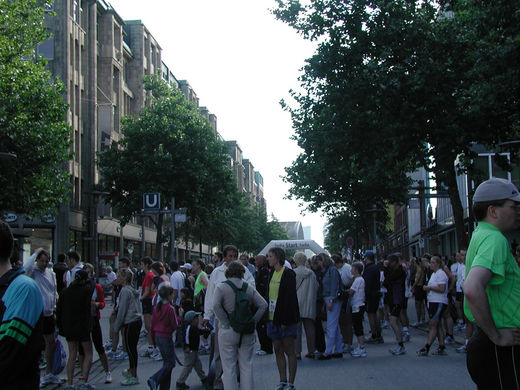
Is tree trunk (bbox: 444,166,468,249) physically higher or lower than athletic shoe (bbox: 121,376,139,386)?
higher

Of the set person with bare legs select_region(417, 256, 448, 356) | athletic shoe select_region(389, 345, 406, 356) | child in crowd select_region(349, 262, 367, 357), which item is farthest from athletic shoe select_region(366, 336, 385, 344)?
person with bare legs select_region(417, 256, 448, 356)

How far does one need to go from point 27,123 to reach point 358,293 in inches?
659

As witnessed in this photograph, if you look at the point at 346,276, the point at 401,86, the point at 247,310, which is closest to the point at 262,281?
the point at 346,276

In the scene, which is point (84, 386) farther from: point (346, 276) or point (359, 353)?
point (346, 276)

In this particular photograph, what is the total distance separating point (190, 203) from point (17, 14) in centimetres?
Result: 1928

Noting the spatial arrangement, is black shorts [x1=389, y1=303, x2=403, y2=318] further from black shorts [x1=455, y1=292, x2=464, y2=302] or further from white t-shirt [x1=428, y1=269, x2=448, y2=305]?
black shorts [x1=455, y1=292, x2=464, y2=302]

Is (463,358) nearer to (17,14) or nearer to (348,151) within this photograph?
(348,151)

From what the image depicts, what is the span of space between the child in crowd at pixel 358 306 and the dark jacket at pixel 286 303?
12.0 ft

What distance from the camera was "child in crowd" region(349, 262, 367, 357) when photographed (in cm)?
1274

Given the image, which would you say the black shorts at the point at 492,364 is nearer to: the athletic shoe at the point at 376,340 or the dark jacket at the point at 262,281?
the dark jacket at the point at 262,281

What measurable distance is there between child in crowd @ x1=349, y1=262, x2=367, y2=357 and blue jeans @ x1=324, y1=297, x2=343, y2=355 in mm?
331

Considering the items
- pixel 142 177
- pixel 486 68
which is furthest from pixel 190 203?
pixel 486 68

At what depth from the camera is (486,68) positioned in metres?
14.9

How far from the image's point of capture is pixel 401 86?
18531 mm
